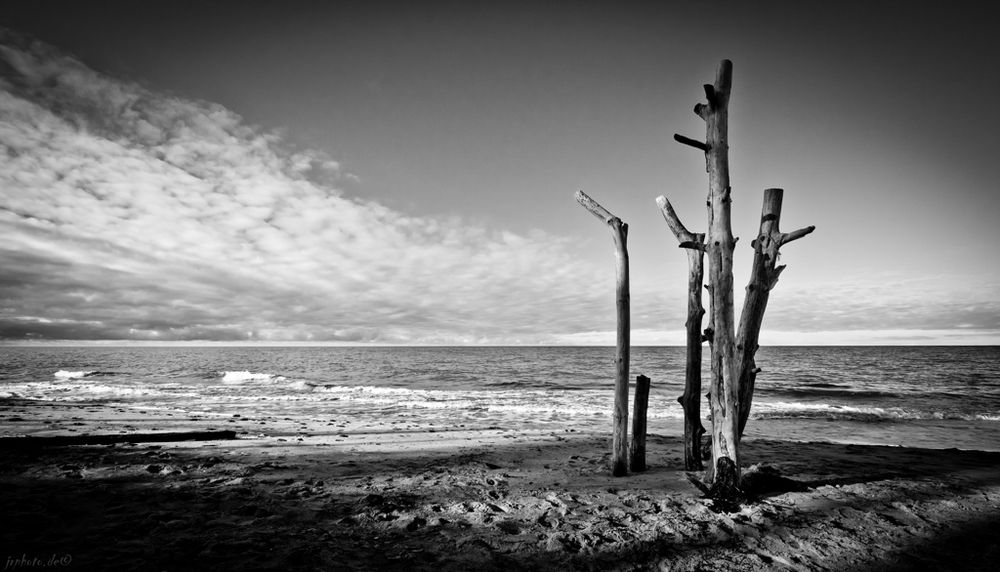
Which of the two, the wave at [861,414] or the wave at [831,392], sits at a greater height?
the wave at [861,414]

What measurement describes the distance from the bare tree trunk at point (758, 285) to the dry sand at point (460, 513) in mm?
1601

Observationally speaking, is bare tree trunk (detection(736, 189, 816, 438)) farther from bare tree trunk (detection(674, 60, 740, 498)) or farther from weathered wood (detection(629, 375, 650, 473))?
weathered wood (detection(629, 375, 650, 473))

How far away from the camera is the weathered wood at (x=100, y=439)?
729 cm

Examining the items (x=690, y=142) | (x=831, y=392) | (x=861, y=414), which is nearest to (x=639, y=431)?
(x=690, y=142)

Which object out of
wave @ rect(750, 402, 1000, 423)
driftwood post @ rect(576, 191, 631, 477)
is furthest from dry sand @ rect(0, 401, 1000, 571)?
wave @ rect(750, 402, 1000, 423)

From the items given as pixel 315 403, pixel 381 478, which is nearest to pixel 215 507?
pixel 381 478

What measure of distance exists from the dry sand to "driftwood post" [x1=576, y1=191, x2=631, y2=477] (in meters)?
0.42

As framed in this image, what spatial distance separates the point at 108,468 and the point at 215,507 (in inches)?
119

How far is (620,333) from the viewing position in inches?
229

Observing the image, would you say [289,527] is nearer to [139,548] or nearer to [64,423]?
[139,548]

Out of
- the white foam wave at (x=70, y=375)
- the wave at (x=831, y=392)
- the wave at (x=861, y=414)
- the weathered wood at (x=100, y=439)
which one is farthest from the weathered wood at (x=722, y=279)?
the white foam wave at (x=70, y=375)

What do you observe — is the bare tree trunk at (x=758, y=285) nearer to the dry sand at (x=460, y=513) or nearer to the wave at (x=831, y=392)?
the dry sand at (x=460, y=513)

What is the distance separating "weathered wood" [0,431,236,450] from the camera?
729 centimetres

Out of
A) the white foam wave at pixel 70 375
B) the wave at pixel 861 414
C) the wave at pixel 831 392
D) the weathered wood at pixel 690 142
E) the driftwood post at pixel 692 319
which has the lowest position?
the white foam wave at pixel 70 375
